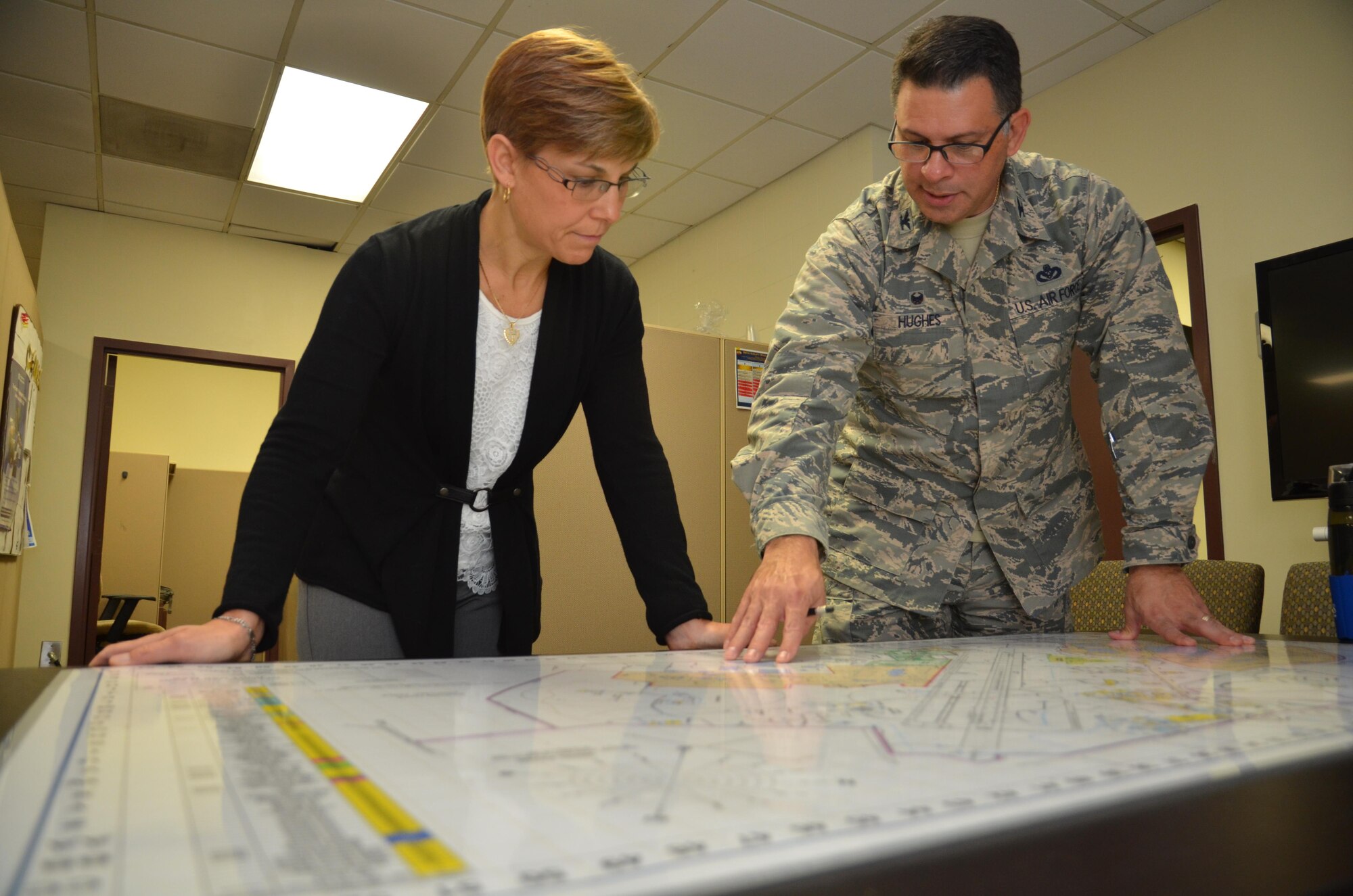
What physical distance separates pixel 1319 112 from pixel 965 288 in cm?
211

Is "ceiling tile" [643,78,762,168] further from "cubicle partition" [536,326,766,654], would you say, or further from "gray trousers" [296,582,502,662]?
"gray trousers" [296,582,502,662]

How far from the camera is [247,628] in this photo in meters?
0.87

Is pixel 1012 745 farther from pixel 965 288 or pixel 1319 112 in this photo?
pixel 1319 112

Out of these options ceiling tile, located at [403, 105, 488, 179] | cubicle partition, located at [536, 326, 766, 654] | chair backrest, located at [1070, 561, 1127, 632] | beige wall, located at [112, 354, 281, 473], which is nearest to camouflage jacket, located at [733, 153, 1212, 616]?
chair backrest, located at [1070, 561, 1127, 632]

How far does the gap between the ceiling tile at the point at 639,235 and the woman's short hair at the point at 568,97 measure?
12.3 ft

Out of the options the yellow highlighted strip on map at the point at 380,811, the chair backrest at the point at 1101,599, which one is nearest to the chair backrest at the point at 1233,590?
the chair backrest at the point at 1101,599

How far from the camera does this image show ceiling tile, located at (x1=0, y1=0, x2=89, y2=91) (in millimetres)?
3004

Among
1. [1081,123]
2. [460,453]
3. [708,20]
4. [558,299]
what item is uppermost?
[708,20]

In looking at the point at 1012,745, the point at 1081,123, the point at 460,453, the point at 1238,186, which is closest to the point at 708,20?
the point at 1081,123

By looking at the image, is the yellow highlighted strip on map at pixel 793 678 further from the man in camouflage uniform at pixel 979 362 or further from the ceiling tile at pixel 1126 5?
the ceiling tile at pixel 1126 5

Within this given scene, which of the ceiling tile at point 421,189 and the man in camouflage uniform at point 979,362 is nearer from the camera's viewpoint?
the man in camouflage uniform at point 979,362

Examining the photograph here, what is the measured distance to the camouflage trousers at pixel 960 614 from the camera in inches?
49.7

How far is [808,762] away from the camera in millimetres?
395

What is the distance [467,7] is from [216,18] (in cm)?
85
